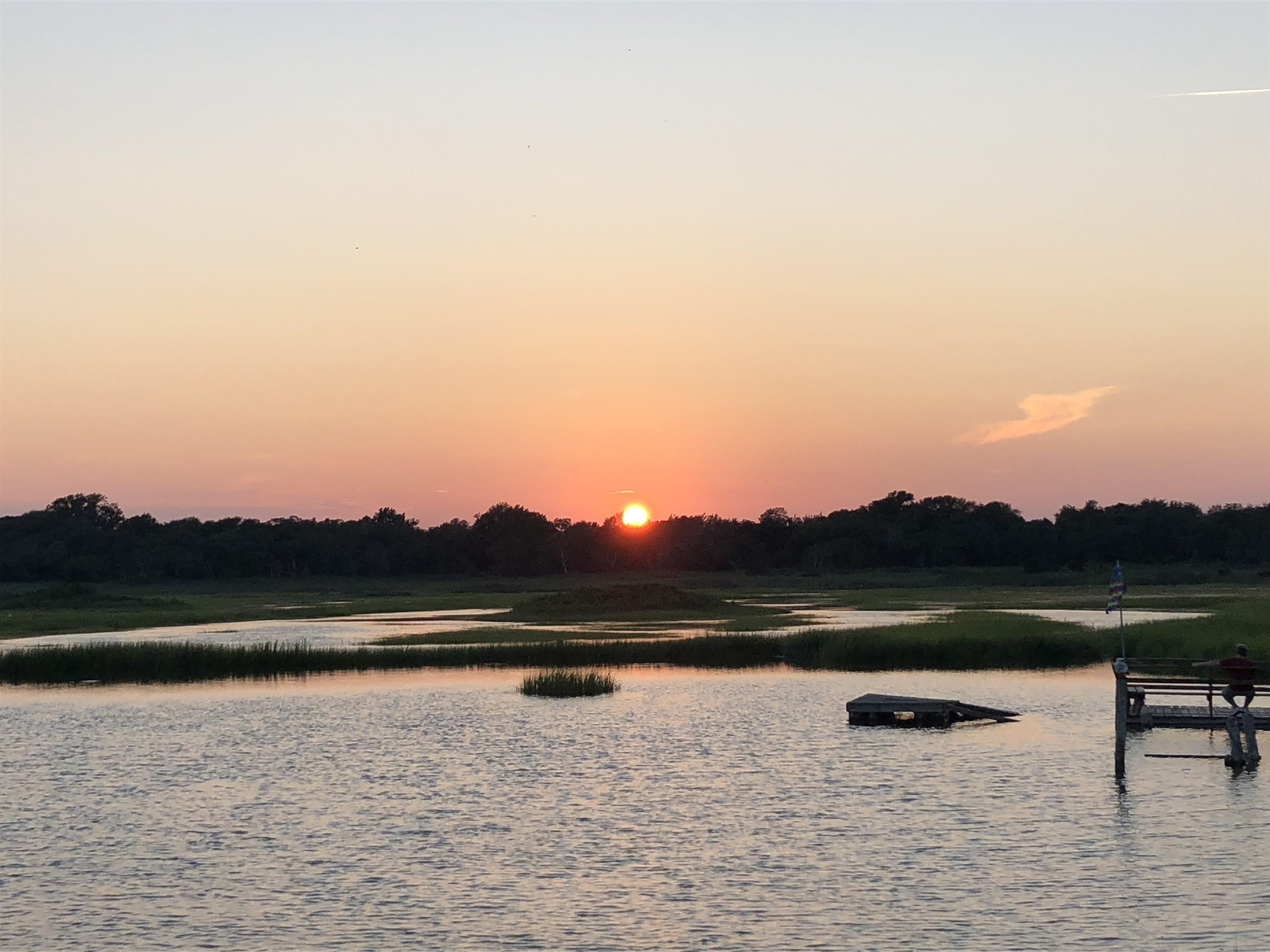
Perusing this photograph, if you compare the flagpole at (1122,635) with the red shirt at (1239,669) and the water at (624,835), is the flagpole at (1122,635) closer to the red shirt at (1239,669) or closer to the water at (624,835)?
the water at (624,835)

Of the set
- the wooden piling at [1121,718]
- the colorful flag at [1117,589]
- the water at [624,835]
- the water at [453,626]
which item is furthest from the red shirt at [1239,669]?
the water at [453,626]

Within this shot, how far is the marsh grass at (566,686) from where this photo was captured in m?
54.4

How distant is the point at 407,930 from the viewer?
21062mm

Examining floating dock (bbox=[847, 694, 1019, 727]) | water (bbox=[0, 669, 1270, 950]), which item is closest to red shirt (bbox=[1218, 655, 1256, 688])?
water (bbox=[0, 669, 1270, 950])

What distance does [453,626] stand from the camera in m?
96.4

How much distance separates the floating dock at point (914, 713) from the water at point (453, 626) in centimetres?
2958

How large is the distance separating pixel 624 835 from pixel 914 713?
1917cm

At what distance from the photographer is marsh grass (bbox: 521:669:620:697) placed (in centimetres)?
5438

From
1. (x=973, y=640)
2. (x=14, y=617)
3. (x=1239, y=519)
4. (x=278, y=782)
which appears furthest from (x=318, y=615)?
(x=1239, y=519)

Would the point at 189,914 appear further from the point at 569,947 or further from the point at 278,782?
the point at 278,782

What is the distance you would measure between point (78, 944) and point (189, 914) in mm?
1999

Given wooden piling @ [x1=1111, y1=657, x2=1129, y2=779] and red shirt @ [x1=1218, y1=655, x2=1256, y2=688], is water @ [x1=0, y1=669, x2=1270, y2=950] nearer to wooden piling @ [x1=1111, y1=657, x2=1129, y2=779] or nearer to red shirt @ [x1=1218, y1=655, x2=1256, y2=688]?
wooden piling @ [x1=1111, y1=657, x2=1129, y2=779]

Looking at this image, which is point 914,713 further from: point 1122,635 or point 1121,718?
point 1121,718

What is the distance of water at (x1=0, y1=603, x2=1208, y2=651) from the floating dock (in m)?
29.6
